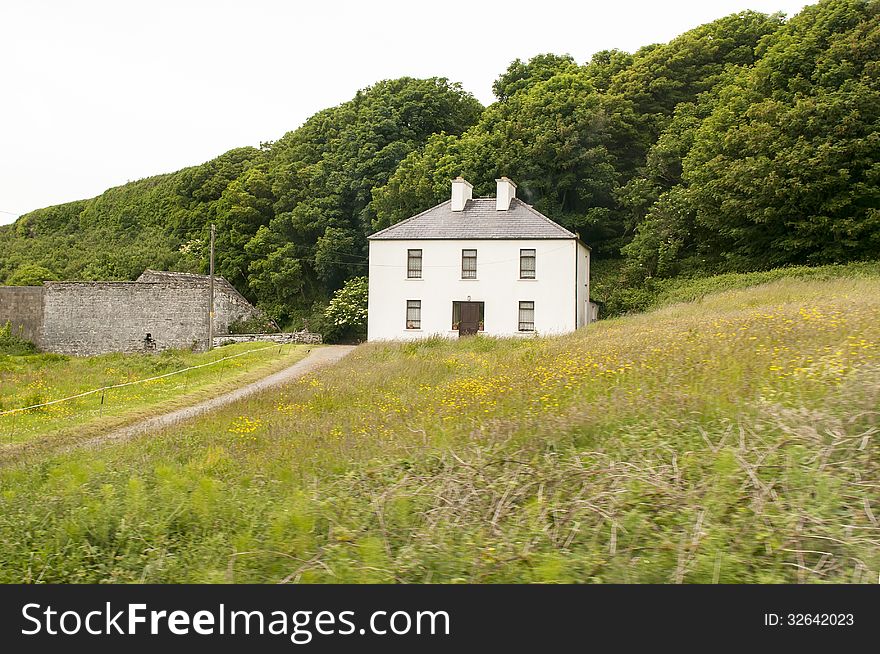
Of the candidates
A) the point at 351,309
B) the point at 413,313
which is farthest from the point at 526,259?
the point at 351,309

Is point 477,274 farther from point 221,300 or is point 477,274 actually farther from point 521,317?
point 221,300

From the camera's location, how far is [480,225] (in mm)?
32906

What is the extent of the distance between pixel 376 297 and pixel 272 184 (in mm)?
24005

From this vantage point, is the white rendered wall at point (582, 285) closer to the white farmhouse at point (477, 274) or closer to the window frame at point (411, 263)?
the white farmhouse at point (477, 274)

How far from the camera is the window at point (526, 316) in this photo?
105 feet

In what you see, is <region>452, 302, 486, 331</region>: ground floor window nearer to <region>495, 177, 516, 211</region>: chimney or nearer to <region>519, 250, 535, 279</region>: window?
<region>519, 250, 535, 279</region>: window

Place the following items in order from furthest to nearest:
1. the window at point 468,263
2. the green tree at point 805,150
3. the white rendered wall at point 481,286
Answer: the window at point 468,263, the white rendered wall at point 481,286, the green tree at point 805,150

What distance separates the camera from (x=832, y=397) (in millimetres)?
6820

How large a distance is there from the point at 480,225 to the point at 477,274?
91.4 inches

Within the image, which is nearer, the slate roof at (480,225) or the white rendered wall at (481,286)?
the white rendered wall at (481,286)

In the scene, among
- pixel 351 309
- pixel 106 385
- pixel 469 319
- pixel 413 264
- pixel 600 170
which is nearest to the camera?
pixel 106 385

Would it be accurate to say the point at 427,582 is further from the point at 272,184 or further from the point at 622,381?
the point at 272,184

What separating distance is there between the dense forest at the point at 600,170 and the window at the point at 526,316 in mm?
6009

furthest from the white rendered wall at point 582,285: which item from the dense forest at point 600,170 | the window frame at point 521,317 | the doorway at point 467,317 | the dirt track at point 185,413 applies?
the dirt track at point 185,413
